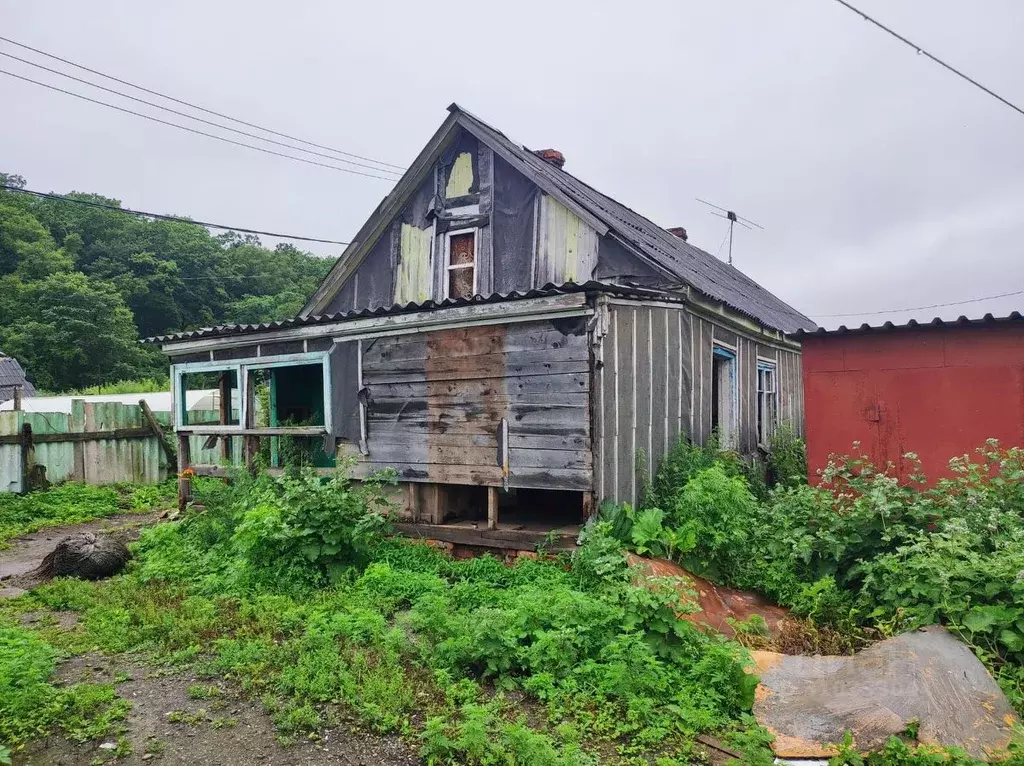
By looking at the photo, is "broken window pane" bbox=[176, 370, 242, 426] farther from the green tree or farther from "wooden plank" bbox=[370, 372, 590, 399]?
the green tree

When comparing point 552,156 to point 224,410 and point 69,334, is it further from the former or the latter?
point 69,334

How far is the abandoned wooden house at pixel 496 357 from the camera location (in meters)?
7.17

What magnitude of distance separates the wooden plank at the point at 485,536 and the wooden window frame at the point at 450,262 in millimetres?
4524

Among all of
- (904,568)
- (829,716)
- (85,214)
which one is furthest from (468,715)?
(85,214)

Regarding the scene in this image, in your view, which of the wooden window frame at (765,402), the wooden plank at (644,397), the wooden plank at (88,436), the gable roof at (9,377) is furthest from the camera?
the gable roof at (9,377)

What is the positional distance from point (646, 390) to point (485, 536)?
2609 millimetres

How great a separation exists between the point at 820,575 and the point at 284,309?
126 ft

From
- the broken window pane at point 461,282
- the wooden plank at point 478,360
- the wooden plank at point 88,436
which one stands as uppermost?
the broken window pane at point 461,282

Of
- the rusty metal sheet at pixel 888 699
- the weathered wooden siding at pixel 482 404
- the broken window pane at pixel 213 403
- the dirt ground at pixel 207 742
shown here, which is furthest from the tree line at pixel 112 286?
the rusty metal sheet at pixel 888 699

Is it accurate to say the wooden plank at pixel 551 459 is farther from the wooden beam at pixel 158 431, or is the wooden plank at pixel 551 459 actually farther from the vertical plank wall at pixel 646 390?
the wooden beam at pixel 158 431

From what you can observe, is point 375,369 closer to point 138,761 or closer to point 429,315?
point 429,315

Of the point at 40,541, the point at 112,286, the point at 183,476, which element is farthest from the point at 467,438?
the point at 112,286

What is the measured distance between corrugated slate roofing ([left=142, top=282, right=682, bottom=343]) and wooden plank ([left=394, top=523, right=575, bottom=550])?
8.63 feet

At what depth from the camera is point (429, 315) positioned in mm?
7898
